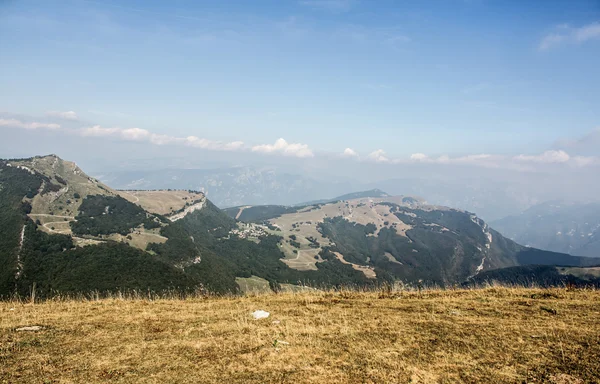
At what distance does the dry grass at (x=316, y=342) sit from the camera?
336 inches

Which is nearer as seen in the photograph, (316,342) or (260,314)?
(316,342)

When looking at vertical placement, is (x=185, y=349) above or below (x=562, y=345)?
below

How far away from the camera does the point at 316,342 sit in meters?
10.8

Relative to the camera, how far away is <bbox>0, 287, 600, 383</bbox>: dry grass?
8.55m

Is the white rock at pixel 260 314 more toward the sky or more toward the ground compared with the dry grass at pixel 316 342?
more toward the ground

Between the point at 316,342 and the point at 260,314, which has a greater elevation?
the point at 316,342

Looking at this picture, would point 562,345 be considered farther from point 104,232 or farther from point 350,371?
point 104,232

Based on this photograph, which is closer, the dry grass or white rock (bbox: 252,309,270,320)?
the dry grass

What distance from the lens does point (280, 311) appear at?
1499cm

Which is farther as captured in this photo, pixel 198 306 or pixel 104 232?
pixel 104 232

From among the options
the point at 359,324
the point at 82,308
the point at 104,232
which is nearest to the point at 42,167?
the point at 104,232

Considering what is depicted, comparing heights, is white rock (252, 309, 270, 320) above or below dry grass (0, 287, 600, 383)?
A: below

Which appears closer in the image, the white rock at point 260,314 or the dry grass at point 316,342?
the dry grass at point 316,342

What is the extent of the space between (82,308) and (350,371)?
15386 mm
